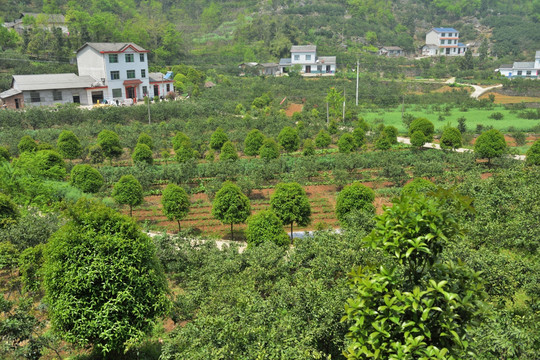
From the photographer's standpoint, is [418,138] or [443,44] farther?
[443,44]

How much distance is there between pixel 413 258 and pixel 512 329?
3.48 m

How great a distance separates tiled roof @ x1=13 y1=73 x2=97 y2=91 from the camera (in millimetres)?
38188

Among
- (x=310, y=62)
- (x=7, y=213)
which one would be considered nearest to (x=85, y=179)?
(x=7, y=213)

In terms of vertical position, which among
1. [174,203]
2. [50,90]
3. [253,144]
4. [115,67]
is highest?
[115,67]

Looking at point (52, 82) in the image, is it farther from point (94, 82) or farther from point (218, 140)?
point (218, 140)

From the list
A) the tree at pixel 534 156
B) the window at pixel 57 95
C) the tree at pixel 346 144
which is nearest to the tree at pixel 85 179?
the tree at pixel 346 144

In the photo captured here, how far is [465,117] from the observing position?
40.2 metres

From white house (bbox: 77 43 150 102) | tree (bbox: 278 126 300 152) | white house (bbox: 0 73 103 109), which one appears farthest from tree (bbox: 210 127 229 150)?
white house (bbox: 0 73 103 109)

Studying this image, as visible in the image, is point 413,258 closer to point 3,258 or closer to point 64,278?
point 64,278

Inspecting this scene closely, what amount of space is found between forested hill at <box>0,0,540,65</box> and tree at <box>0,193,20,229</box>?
131 ft

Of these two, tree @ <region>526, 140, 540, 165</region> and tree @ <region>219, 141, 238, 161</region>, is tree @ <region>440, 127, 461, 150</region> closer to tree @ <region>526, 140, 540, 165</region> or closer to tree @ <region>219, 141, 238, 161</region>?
tree @ <region>526, 140, 540, 165</region>

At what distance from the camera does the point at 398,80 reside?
58.9 m

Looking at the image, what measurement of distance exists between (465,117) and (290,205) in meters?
31.1

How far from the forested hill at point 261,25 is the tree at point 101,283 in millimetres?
47065
